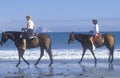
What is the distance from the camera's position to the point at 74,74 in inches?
722

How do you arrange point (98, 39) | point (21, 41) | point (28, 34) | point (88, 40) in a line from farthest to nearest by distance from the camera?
point (98, 39) < point (88, 40) < point (21, 41) < point (28, 34)

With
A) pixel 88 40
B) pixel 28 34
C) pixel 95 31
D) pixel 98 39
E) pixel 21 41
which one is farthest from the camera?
pixel 98 39

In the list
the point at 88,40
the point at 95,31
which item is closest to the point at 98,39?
the point at 88,40

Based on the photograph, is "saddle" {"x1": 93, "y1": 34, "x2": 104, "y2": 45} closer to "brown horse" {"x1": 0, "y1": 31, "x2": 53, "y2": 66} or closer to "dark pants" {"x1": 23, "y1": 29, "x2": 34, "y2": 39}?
"brown horse" {"x1": 0, "y1": 31, "x2": 53, "y2": 66}

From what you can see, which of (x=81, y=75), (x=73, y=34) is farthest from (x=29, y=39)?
(x=81, y=75)

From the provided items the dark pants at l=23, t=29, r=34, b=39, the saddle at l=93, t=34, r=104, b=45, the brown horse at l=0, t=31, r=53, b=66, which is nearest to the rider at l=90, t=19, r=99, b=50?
the saddle at l=93, t=34, r=104, b=45

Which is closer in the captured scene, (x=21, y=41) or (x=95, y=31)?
(x=21, y=41)

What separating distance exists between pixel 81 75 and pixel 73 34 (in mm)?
7308

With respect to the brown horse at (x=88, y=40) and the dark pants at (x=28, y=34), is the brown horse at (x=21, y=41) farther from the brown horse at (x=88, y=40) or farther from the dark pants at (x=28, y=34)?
the brown horse at (x=88, y=40)

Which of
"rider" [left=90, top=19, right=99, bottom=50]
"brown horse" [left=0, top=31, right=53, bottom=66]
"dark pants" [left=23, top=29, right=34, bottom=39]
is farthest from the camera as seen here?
"rider" [left=90, top=19, right=99, bottom=50]

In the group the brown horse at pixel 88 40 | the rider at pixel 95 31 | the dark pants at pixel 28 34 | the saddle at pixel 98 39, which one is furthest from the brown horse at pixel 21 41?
the saddle at pixel 98 39

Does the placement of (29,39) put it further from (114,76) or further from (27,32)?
(114,76)

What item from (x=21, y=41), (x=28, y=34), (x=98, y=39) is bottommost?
(x=21, y=41)

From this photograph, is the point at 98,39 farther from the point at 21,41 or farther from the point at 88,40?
the point at 21,41
